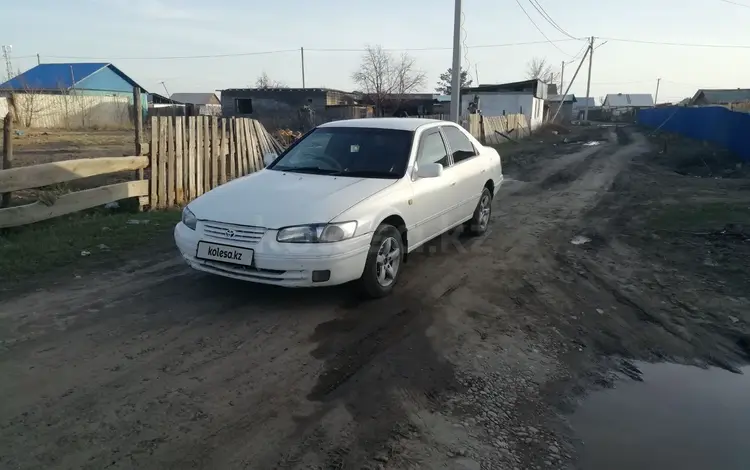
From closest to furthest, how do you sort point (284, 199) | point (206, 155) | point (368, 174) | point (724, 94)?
point (284, 199), point (368, 174), point (206, 155), point (724, 94)

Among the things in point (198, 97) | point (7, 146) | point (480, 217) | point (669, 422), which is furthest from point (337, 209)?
point (198, 97)

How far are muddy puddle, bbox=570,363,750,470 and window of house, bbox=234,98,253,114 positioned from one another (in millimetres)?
43604

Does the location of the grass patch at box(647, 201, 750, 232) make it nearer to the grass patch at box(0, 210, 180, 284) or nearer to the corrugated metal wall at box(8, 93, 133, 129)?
the grass patch at box(0, 210, 180, 284)

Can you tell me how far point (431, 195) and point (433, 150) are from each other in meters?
0.67

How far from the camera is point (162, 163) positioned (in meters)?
9.09

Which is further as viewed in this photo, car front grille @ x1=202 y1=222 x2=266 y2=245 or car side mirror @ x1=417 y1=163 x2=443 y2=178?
car side mirror @ x1=417 y1=163 x2=443 y2=178

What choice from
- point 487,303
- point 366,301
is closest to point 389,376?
point 366,301

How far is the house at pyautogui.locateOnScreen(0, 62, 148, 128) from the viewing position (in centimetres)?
3584

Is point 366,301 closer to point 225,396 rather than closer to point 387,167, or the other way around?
point 387,167

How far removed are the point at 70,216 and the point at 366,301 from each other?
16.6 ft

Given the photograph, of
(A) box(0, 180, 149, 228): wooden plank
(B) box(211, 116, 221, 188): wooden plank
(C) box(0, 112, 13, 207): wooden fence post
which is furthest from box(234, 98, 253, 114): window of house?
(C) box(0, 112, 13, 207): wooden fence post

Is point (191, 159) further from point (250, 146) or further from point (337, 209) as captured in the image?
point (337, 209)

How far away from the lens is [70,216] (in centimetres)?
786

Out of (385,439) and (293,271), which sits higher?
(293,271)
